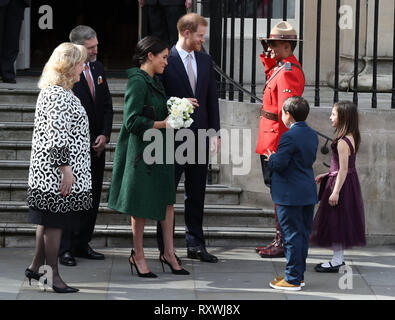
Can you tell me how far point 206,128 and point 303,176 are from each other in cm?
119

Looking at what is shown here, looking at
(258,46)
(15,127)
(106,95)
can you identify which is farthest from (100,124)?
(258,46)

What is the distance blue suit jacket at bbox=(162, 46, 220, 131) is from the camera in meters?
7.59

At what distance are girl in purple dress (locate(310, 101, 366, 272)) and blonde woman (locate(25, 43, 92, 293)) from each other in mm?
1910

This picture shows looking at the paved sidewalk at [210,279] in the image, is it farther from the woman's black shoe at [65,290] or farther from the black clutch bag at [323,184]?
the black clutch bag at [323,184]

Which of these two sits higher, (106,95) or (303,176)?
(106,95)

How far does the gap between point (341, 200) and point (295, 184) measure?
75cm

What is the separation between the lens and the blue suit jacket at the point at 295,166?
6.75 meters

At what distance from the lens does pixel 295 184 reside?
22.4 ft

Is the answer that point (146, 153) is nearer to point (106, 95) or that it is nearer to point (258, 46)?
point (106, 95)

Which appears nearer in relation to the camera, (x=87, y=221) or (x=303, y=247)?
(x=303, y=247)

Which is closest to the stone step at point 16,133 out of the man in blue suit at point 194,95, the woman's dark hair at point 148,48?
the man in blue suit at point 194,95

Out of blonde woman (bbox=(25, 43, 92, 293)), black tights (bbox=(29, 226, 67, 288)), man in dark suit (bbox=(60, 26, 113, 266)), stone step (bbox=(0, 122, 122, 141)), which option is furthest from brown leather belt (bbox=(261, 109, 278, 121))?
stone step (bbox=(0, 122, 122, 141))

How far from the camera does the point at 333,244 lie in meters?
7.44

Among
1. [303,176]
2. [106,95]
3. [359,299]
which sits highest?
[106,95]
